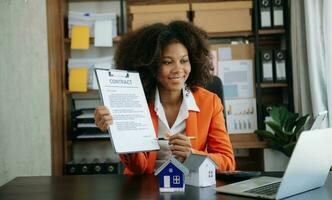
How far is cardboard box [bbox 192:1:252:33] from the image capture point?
123 inches

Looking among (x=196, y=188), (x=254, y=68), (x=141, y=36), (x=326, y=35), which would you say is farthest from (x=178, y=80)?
(x=254, y=68)

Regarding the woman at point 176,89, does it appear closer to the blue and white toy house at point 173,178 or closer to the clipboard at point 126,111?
the clipboard at point 126,111

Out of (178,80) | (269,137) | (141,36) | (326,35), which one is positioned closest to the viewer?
(178,80)

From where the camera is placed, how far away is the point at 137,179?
4.45ft

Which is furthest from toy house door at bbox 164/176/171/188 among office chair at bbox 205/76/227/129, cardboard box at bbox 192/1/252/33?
cardboard box at bbox 192/1/252/33

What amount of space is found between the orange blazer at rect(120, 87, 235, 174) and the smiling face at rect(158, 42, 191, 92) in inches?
4.5

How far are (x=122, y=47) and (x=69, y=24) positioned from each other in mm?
1477

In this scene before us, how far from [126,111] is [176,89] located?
0.43m

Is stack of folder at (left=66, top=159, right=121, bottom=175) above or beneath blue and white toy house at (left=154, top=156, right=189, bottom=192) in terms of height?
beneath

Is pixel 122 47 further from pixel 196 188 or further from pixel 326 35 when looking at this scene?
pixel 326 35

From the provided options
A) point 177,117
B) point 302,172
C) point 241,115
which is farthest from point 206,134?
point 241,115

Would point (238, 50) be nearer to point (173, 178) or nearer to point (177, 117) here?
point (177, 117)

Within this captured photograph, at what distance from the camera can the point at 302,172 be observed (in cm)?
104

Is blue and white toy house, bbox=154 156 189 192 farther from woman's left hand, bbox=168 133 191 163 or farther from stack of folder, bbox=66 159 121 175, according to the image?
stack of folder, bbox=66 159 121 175
